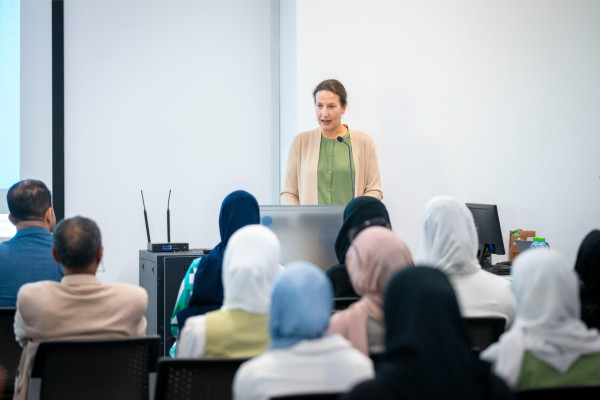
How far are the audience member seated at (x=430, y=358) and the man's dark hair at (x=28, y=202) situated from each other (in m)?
1.84

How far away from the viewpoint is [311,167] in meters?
4.29

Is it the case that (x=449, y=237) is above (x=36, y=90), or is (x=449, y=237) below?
below

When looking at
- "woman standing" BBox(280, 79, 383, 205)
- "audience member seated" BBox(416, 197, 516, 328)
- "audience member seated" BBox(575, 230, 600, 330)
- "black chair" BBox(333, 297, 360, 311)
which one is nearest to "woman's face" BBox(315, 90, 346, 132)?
"woman standing" BBox(280, 79, 383, 205)

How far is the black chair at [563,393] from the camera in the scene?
1.49 meters

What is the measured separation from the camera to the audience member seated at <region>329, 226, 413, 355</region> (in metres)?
1.90

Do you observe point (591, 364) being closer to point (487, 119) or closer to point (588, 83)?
point (487, 119)

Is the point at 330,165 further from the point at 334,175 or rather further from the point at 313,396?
the point at 313,396

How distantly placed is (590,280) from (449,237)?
1.63 ft

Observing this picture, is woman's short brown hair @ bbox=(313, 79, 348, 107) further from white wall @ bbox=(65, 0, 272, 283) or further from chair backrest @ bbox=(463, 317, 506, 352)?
chair backrest @ bbox=(463, 317, 506, 352)

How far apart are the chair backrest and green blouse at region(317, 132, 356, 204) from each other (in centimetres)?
219

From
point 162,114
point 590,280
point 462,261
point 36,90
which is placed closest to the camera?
point 590,280

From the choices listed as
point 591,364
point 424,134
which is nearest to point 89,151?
point 424,134

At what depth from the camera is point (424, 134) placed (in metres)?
5.52

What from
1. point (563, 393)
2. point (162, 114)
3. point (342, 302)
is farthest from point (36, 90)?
point (563, 393)
